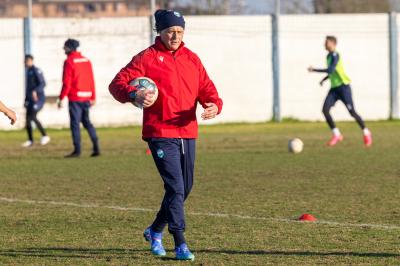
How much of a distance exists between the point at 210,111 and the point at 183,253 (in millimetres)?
1249

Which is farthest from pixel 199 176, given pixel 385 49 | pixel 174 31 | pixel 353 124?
pixel 385 49

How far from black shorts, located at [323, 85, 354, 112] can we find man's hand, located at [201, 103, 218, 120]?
13.7 meters

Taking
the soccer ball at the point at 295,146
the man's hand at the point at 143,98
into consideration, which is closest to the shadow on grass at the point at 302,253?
the man's hand at the point at 143,98

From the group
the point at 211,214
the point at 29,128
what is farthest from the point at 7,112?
the point at 29,128

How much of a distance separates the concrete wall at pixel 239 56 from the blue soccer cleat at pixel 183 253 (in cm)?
2544

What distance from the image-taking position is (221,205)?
1373 cm

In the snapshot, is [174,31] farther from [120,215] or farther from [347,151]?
[347,151]

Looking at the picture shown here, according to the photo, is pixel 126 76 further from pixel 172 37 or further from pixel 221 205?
pixel 221 205

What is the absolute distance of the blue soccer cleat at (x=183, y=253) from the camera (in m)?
9.39

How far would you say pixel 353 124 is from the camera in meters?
34.4

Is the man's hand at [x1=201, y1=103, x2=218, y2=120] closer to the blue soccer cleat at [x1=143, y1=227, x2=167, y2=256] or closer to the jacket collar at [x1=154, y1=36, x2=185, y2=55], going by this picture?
the jacket collar at [x1=154, y1=36, x2=185, y2=55]

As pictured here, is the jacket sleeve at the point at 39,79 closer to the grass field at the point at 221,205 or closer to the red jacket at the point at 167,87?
the grass field at the point at 221,205

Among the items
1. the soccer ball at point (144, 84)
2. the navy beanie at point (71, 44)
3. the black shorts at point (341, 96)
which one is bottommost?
the black shorts at point (341, 96)

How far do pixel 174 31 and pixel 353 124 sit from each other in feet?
83.7
